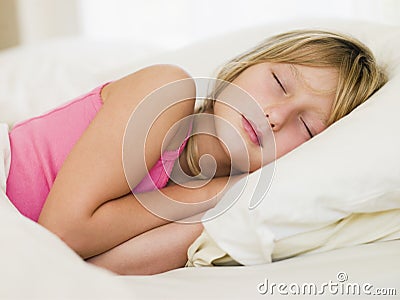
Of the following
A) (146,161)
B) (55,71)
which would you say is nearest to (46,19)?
(55,71)

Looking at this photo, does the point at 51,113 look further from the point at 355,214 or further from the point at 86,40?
the point at 86,40

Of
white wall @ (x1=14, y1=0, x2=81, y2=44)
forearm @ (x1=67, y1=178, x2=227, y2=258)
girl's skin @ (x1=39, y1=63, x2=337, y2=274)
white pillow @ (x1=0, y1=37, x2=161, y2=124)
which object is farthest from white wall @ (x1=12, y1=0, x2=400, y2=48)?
forearm @ (x1=67, y1=178, x2=227, y2=258)

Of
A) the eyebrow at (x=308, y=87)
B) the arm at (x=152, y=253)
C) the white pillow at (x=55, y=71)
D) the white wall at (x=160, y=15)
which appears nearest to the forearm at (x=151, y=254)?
the arm at (x=152, y=253)

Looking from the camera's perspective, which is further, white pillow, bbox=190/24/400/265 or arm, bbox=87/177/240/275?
arm, bbox=87/177/240/275

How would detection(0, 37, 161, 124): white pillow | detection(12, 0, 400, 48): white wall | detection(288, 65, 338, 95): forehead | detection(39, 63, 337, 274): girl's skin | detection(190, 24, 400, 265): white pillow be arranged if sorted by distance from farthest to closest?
detection(12, 0, 400, 48): white wall
detection(0, 37, 161, 124): white pillow
detection(288, 65, 338, 95): forehead
detection(39, 63, 337, 274): girl's skin
detection(190, 24, 400, 265): white pillow

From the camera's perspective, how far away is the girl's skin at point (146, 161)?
95 centimetres

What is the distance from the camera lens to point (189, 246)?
0.97m

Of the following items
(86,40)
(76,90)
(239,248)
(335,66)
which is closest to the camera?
(239,248)

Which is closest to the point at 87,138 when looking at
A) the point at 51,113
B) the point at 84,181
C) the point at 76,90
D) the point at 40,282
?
the point at 84,181

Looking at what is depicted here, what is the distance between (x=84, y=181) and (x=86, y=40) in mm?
1156

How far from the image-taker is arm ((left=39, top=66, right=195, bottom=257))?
94cm

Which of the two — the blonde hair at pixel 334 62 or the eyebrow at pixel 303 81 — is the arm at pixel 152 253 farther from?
the eyebrow at pixel 303 81

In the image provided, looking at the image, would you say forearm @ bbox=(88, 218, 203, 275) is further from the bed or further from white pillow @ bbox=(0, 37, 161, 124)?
white pillow @ bbox=(0, 37, 161, 124)

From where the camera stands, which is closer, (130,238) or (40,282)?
(40,282)
